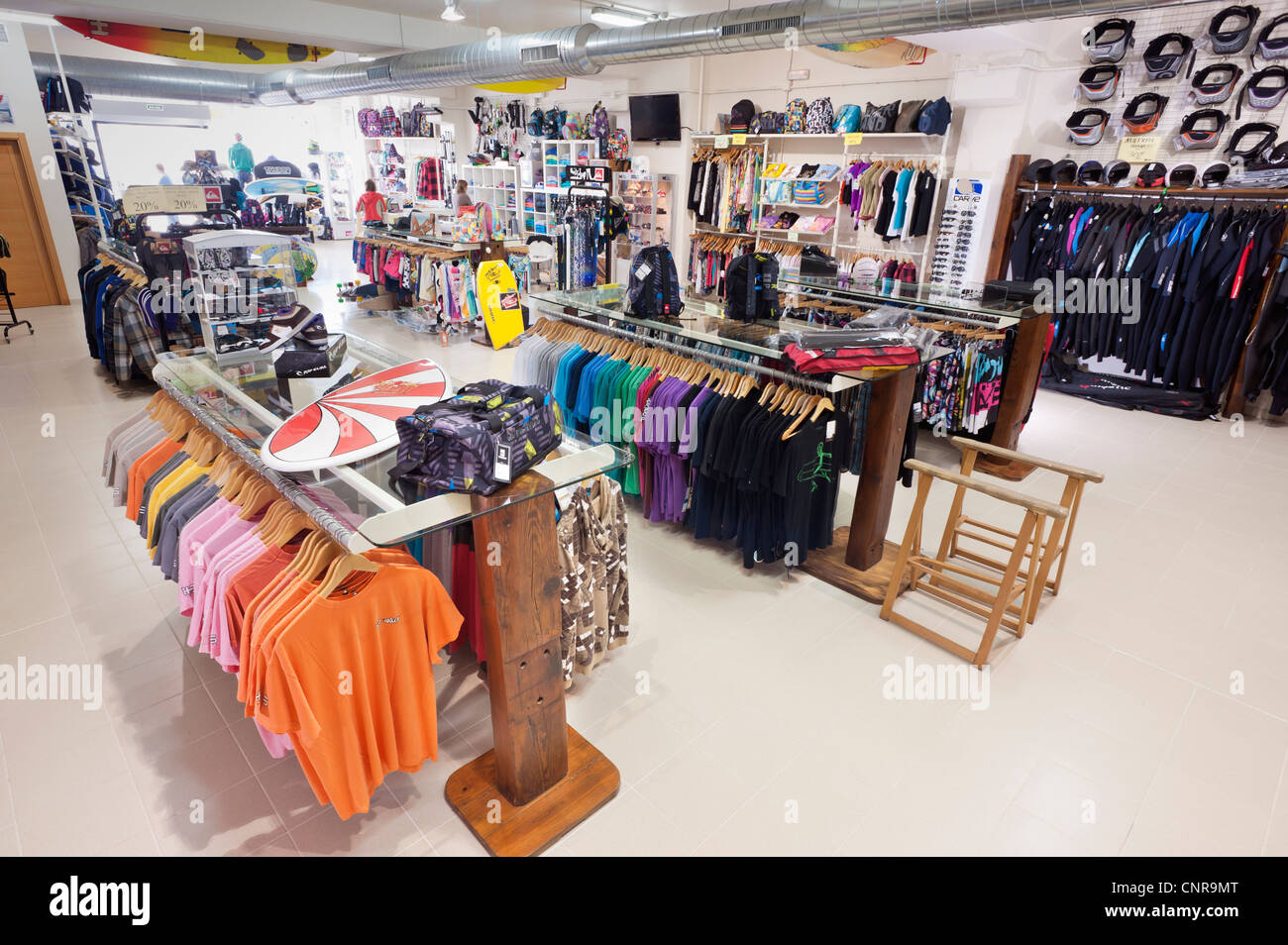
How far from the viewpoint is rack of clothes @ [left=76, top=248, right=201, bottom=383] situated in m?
6.09

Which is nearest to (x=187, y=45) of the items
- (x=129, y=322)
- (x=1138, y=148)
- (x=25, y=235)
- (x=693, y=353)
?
(x=25, y=235)

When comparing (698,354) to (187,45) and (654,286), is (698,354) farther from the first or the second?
(187,45)

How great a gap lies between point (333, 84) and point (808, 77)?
6.91m

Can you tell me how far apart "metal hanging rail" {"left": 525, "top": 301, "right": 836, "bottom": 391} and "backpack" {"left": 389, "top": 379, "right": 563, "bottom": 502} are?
1.71m

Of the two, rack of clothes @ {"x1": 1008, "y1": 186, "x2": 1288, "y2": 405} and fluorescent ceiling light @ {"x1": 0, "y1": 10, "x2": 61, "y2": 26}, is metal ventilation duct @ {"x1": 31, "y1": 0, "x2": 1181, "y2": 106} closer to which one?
fluorescent ceiling light @ {"x1": 0, "y1": 10, "x2": 61, "y2": 26}

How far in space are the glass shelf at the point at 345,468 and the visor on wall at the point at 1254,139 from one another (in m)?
6.96

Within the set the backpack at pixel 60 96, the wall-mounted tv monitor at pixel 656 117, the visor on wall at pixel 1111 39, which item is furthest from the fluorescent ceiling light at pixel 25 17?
the visor on wall at pixel 1111 39

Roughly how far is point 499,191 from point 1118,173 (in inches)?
379

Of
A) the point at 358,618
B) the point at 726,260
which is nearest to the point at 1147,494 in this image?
the point at 358,618

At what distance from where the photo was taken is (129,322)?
6043 millimetres

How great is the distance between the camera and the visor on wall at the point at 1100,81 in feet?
21.1

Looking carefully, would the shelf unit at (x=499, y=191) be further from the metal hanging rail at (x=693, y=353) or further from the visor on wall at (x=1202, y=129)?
the visor on wall at (x=1202, y=129)

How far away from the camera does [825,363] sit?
318cm
